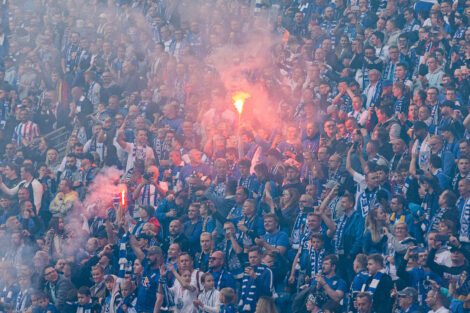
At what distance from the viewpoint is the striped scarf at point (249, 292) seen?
1003cm

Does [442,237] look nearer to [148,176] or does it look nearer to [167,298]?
[167,298]

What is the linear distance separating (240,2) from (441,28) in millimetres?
3925

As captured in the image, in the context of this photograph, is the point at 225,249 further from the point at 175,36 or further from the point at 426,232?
the point at 175,36

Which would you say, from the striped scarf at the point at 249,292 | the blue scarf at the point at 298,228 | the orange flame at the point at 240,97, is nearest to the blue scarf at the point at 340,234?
the blue scarf at the point at 298,228

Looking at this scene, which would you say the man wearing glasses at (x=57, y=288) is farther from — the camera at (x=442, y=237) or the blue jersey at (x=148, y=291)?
the camera at (x=442, y=237)

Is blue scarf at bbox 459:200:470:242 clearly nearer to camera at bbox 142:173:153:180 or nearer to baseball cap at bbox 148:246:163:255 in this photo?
baseball cap at bbox 148:246:163:255

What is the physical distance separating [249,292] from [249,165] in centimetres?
186

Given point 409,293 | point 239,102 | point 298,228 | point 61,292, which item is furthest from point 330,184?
point 61,292

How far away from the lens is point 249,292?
1006 cm

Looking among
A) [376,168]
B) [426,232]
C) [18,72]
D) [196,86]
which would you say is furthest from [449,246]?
[18,72]

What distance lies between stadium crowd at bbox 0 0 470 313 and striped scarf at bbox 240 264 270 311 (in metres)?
0.02

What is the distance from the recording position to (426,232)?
31.3 feet

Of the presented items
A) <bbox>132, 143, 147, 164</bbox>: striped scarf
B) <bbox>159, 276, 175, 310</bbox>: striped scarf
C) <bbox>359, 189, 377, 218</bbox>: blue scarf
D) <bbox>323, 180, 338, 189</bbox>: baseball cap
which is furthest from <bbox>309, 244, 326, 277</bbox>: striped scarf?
<bbox>132, 143, 147, 164</bbox>: striped scarf

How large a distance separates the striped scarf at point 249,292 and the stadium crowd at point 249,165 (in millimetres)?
25
